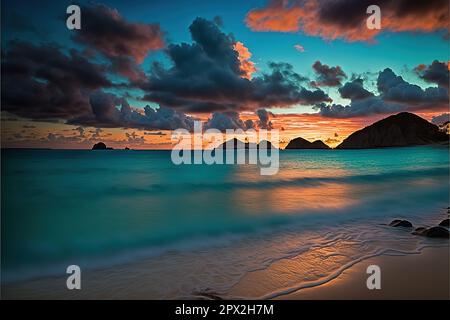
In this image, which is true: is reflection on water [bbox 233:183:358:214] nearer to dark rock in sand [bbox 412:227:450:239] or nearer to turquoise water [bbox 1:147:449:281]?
turquoise water [bbox 1:147:449:281]

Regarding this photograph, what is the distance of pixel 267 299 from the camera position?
4.45 m

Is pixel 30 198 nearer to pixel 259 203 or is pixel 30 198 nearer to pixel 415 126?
pixel 259 203

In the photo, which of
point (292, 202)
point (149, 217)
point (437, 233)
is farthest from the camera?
point (292, 202)

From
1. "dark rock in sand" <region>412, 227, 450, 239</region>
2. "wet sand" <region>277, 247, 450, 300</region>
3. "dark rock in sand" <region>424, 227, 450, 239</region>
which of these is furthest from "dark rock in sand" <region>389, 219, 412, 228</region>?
"wet sand" <region>277, 247, 450, 300</region>

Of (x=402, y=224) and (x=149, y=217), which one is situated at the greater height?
(x=402, y=224)

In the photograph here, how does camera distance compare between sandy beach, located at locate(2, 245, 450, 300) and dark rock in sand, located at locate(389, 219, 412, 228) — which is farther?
dark rock in sand, located at locate(389, 219, 412, 228)

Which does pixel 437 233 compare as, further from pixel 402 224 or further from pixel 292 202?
pixel 292 202

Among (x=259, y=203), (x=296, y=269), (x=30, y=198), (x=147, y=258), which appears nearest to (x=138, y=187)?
(x=30, y=198)

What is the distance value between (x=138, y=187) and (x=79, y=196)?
4.66 meters

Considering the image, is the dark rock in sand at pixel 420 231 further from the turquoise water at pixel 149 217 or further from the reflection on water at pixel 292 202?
the reflection on water at pixel 292 202

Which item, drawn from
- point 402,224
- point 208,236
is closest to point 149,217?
point 208,236

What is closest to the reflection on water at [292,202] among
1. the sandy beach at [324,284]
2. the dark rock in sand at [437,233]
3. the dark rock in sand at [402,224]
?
the dark rock in sand at [402,224]

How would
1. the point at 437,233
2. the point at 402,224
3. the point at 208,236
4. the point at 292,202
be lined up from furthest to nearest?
1. the point at 292,202
2. the point at 402,224
3. the point at 208,236
4. the point at 437,233

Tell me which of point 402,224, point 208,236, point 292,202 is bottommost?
point 208,236
